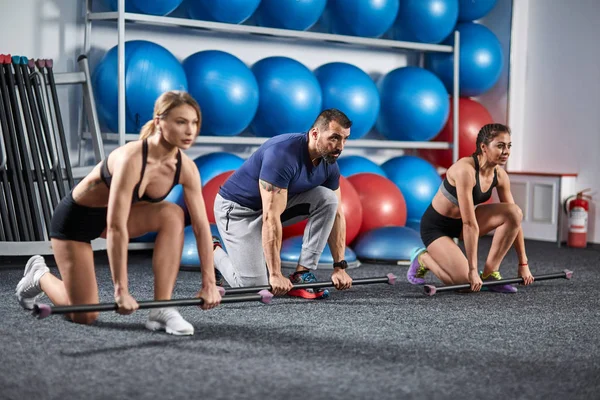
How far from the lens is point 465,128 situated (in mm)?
6844

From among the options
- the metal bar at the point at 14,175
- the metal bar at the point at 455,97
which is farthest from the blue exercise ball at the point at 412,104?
the metal bar at the point at 14,175

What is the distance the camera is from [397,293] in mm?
4402

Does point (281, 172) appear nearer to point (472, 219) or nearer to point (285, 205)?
point (285, 205)

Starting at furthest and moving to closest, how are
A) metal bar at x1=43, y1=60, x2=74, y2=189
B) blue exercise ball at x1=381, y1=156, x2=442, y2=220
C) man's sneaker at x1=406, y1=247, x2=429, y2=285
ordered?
blue exercise ball at x1=381, y1=156, x2=442, y2=220 → metal bar at x1=43, y1=60, x2=74, y2=189 → man's sneaker at x1=406, y1=247, x2=429, y2=285

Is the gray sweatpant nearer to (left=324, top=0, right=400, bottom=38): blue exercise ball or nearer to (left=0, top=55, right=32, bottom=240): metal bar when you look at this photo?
(left=0, top=55, right=32, bottom=240): metal bar

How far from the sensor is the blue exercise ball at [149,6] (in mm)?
5332

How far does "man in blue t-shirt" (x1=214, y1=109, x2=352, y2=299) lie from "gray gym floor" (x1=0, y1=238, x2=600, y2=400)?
23 centimetres

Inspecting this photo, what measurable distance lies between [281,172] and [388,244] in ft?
6.13

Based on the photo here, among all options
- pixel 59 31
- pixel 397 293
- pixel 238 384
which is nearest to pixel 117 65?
pixel 59 31

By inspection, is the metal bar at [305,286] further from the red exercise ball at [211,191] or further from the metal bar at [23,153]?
the metal bar at [23,153]

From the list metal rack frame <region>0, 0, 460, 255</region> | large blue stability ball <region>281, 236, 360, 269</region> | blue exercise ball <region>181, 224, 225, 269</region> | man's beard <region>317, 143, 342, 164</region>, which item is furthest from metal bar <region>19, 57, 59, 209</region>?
man's beard <region>317, 143, 342, 164</region>

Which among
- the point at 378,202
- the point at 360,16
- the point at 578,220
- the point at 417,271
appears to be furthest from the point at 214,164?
the point at 578,220

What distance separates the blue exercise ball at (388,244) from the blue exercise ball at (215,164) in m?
1.05

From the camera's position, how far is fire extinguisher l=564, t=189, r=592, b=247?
6.66 meters
